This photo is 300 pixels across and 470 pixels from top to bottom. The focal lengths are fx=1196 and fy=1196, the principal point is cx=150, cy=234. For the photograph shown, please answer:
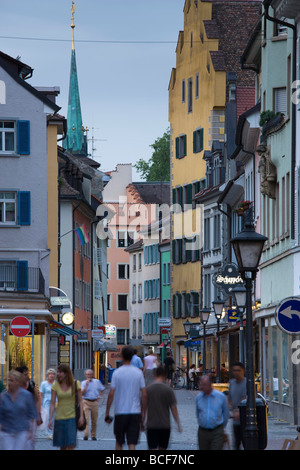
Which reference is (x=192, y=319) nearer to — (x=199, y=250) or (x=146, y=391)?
(x=199, y=250)

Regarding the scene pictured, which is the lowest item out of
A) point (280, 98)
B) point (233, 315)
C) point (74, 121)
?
point (233, 315)

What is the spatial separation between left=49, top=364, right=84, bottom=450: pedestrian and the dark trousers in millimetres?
2515

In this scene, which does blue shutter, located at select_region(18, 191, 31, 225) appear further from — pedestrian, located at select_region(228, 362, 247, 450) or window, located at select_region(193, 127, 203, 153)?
pedestrian, located at select_region(228, 362, 247, 450)

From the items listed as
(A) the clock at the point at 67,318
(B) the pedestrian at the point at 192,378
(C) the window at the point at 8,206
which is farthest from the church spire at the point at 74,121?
(C) the window at the point at 8,206

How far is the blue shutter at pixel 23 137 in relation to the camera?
157 feet

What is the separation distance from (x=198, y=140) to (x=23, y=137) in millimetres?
22246

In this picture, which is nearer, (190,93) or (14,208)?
(14,208)

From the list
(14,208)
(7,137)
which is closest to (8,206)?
(14,208)

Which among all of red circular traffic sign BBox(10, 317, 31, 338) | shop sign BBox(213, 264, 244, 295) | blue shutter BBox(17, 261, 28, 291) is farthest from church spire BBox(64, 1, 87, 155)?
red circular traffic sign BBox(10, 317, 31, 338)

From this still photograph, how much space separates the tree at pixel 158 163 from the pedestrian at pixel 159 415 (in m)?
86.5

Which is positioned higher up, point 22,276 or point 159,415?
point 22,276

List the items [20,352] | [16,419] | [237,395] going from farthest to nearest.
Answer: [20,352]
[237,395]
[16,419]

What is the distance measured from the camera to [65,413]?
17.2 meters

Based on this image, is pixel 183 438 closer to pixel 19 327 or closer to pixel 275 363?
pixel 19 327
